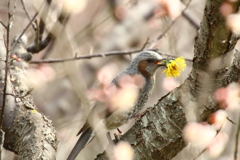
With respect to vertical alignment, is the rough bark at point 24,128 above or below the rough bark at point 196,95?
above

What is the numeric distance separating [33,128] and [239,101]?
2237 mm

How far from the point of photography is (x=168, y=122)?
3201 millimetres

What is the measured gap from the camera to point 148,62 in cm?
497

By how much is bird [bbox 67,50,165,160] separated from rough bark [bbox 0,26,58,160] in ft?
1.40

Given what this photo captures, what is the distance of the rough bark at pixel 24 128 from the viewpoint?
3.68 metres

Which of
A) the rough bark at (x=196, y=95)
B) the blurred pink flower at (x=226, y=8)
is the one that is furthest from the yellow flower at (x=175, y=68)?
the blurred pink flower at (x=226, y=8)

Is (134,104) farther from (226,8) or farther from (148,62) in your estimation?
(226,8)

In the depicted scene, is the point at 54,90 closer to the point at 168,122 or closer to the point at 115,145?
the point at 115,145

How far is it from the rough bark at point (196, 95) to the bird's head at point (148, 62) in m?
1.61

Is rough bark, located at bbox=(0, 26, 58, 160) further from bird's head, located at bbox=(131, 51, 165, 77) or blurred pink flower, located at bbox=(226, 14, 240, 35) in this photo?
blurred pink flower, located at bbox=(226, 14, 240, 35)

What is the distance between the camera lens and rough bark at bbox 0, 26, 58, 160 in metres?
3.68

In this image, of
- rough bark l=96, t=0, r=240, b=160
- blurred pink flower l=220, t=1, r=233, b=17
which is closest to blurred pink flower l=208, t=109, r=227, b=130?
rough bark l=96, t=0, r=240, b=160

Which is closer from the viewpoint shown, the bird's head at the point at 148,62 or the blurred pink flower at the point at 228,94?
the blurred pink flower at the point at 228,94

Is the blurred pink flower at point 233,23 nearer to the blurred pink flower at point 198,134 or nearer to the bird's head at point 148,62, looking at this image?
the blurred pink flower at point 198,134
